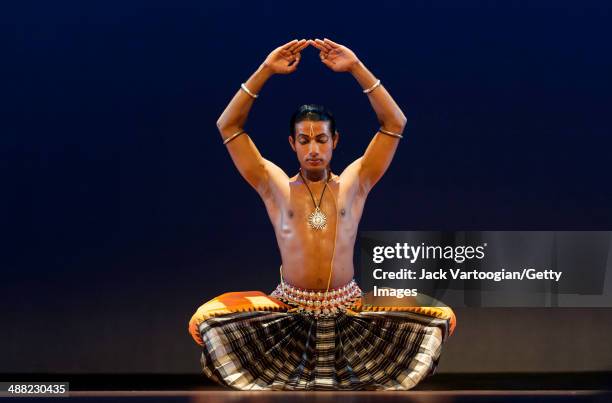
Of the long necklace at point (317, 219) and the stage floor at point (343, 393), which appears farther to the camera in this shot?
the long necklace at point (317, 219)

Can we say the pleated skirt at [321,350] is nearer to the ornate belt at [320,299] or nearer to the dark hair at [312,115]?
the ornate belt at [320,299]

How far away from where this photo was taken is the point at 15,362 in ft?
12.5

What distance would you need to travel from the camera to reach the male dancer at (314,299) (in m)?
2.80

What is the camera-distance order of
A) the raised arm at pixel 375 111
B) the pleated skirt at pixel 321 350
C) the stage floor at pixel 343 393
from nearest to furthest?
the stage floor at pixel 343 393 → the pleated skirt at pixel 321 350 → the raised arm at pixel 375 111

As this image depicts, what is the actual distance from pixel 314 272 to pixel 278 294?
6.8 inches

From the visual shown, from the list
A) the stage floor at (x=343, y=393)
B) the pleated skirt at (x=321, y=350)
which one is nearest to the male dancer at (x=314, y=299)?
the pleated skirt at (x=321, y=350)

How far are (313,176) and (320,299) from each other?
0.44 meters

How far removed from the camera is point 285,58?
2.95 meters

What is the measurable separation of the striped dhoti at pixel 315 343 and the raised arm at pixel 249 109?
1.52 ft

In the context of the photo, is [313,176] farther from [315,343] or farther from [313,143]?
[315,343]

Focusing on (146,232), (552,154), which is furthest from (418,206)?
(146,232)

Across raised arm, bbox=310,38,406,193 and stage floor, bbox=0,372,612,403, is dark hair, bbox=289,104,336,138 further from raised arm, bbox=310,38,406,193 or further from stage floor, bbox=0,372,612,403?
stage floor, bbox=0,372,612,403

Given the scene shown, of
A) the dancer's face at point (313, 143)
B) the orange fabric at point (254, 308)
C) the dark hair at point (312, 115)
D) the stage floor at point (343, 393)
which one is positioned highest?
the dark hair at point (312, 115)

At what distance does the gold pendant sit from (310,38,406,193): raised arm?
0.20 metres
